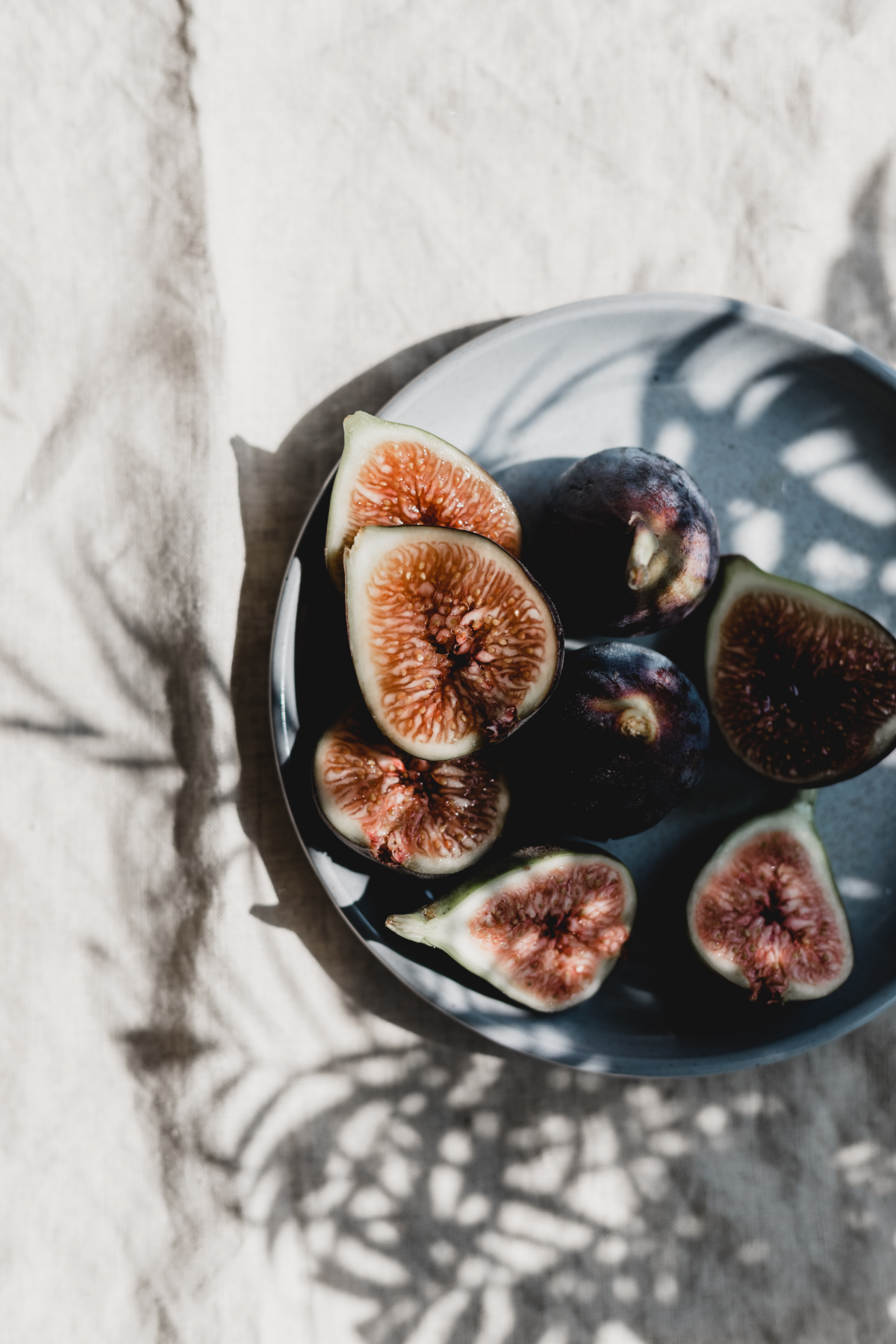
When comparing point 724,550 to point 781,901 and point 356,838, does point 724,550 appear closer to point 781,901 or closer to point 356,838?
point 781,901

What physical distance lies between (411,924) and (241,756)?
466 millimetres

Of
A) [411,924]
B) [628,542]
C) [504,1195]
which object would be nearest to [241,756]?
[411,924]

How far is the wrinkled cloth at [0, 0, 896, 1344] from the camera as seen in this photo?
1.65 m

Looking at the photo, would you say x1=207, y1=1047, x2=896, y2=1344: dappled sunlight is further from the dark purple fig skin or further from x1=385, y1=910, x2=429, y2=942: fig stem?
the dark purple fig skin

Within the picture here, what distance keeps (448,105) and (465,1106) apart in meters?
1.80

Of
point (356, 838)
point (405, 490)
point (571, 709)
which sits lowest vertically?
point (356, 838)

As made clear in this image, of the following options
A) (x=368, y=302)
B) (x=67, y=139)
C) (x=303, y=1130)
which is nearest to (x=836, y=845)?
(x=303, y=1130)

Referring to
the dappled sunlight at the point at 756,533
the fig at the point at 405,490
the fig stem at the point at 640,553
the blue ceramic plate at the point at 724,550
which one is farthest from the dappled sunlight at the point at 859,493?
the fig at the point at 405,490

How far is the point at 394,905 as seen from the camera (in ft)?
5.04

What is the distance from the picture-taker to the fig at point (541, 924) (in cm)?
141

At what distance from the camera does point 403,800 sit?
147 centimetres

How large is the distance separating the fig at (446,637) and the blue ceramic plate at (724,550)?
A: 189mm

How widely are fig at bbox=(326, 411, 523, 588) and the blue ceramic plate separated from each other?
113 mm

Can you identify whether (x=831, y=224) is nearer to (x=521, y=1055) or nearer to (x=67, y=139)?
(x=67, y=139)
